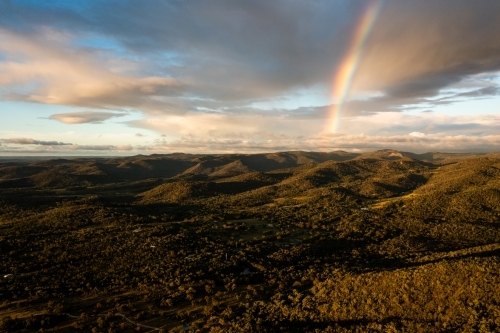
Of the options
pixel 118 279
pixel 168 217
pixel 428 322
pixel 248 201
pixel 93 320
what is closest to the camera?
pixel 428 322

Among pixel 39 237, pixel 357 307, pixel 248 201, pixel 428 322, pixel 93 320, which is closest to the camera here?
pixel 428 322

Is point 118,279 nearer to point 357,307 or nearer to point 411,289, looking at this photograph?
point 357,307

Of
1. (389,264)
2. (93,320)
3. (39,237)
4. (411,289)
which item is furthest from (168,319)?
(39,237)

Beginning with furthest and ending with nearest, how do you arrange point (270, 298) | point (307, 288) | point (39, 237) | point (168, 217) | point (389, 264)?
point (168, 217), point (39, 237), point (389, 264), point (307, 288), point (270, 298)

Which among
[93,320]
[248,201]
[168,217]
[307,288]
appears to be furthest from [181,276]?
[248,201]

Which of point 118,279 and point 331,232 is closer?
point 118,279

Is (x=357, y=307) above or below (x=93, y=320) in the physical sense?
above

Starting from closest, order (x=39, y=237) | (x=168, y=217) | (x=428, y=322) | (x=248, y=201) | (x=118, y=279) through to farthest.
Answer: (x=428, y=322)
(x=118, y=279)
(x=39, y=237)
(x=168, y=217)
(x=248, y=201)

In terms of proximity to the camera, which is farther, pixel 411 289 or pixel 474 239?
pixel 474 239

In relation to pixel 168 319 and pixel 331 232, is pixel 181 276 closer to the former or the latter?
pixel 168 319

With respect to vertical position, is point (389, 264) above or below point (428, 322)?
below
